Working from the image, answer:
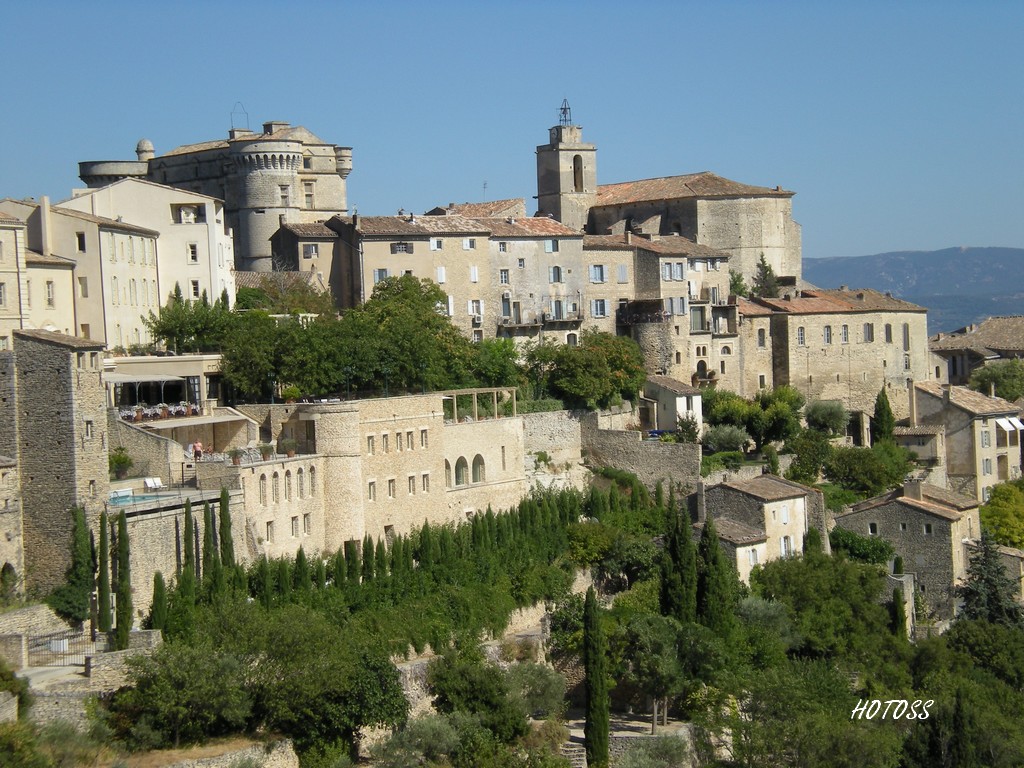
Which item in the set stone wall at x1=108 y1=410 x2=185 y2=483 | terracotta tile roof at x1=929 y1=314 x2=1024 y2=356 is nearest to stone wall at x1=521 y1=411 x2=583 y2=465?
stone wall at x1=108 y1=410 x2=185 y2=483

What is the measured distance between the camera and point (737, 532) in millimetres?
58125

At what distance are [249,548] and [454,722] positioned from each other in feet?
24.5

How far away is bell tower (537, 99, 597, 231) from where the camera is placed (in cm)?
8362

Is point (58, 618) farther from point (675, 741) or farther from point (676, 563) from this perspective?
point (676, 563)

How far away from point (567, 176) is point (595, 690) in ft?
144

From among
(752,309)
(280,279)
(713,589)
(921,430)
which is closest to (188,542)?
(713,589)

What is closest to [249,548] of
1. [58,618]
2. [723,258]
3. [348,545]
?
[348,545]

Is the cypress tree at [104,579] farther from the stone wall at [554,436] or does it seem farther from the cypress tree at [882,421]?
the cypress tree at [882,421]

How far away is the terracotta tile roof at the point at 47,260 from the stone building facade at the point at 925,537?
30.9 metres

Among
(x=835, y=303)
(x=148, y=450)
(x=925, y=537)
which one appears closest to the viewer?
(x=148, y=450)

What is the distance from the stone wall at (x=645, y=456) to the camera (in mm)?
62406

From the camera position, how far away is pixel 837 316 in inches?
3103

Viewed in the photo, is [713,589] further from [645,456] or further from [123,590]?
[123,590]

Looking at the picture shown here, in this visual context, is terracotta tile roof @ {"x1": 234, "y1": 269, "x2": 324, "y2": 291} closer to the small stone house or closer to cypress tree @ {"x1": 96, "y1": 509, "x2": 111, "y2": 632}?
the small stone house
